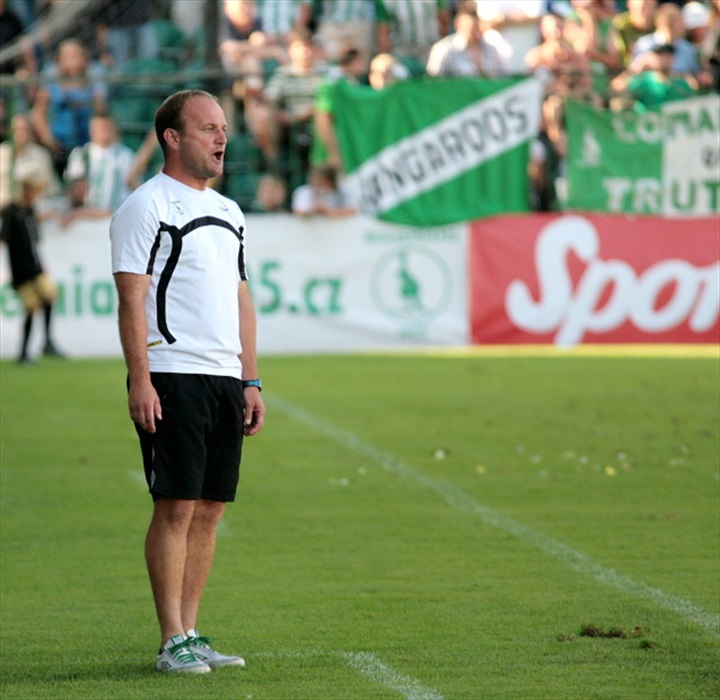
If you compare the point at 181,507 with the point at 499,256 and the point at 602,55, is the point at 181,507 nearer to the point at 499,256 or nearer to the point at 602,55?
the point at 499,256

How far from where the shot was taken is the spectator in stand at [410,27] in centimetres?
2236

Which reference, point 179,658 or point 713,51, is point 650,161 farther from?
point 179,658

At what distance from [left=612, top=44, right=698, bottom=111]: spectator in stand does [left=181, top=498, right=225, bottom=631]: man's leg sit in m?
14.8

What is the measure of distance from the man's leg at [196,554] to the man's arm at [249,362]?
31 cm

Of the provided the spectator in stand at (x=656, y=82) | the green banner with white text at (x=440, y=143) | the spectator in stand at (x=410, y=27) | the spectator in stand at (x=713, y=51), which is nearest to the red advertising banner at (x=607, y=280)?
the green banner with white text at (x=440, y=143)

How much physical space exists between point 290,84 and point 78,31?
21.7 feet

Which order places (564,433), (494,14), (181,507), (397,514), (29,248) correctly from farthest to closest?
(494,14) → (29,248) → (564,433) → (397,514) → (181,507)

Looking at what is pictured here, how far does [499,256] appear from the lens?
19.5 meters

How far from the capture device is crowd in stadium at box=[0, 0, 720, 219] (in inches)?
776

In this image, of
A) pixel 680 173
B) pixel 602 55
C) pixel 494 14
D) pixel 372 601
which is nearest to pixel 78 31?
pixel 494 14

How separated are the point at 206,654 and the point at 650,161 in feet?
48.8

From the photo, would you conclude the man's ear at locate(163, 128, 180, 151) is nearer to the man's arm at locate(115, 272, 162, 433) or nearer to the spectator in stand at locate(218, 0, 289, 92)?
the man's arm at locate(115, 272, 162, 433)

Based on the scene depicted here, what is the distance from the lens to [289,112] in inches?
790

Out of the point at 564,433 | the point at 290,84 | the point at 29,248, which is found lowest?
the point at 564,433
